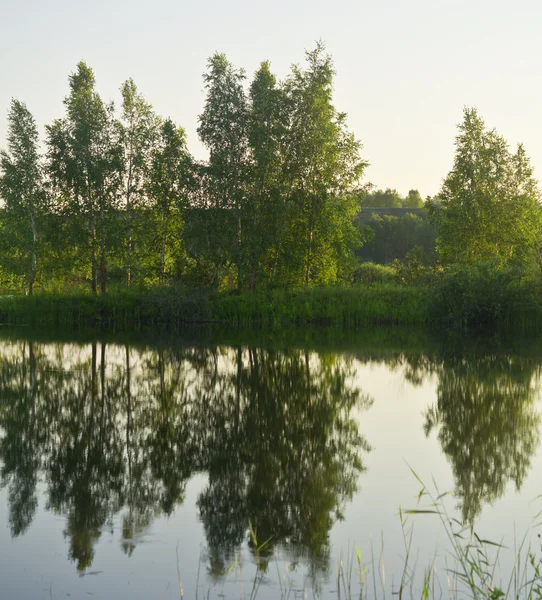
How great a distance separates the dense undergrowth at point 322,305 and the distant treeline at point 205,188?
247 centimetres

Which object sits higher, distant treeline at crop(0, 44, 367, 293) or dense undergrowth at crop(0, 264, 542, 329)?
distant treeline at crop(0, 44, 367, 293)

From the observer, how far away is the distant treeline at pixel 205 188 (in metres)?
36.8

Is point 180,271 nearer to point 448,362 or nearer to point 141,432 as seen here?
A: point 448,362

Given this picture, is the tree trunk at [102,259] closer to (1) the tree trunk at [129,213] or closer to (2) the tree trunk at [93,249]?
(2) the tree trunk at [93,249]

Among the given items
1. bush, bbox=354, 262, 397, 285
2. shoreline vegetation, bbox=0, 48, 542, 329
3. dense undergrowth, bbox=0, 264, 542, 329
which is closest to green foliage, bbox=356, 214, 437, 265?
bush, bbox=354, 262, 397, 285

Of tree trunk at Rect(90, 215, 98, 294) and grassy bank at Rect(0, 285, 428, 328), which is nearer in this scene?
grassy bank at Rect(0, 285, 428, 328)

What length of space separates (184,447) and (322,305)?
24941mm

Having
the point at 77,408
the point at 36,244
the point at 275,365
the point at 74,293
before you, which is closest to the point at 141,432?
the point at 77,408

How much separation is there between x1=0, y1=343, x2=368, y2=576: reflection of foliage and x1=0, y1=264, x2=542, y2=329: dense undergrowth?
1541 centimetres

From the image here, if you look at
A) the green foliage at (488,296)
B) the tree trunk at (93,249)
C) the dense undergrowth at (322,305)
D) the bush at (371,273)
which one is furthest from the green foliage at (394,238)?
the green foliage at (488,296)

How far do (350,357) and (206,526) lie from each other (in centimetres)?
1450

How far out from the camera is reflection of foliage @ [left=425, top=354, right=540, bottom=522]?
8.34 metres

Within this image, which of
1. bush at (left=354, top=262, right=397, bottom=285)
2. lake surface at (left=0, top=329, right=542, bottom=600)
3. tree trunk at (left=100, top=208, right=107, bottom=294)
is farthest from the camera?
bush at (left=354, top=262, right=397, bottom=285)

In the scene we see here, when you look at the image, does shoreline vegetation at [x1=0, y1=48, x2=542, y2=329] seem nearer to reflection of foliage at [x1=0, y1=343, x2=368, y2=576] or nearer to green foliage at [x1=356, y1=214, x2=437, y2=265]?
reflection of foliage at [x1=0, y1=343, x2=368, y2=576]
